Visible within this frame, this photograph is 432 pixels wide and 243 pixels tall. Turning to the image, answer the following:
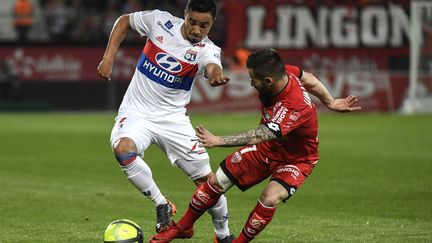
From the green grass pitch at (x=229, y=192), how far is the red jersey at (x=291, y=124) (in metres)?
1.16

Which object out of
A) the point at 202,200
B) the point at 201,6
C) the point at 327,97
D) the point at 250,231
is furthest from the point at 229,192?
the point at 250,231

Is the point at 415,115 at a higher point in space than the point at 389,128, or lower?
→ lower

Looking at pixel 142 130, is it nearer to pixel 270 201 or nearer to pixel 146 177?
pixel 146 177

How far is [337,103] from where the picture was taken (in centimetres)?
941

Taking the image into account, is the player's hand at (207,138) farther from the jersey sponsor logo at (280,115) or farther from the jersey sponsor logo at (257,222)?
the jersey sponsor logo at (257,222)

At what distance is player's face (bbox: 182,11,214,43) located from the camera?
30.9 ft

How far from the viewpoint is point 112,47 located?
9.70 meters

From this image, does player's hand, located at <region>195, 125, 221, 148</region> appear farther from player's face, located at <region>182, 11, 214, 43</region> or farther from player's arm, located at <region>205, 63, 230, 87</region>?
player's face, located at <region>182, 11, 214, 43</region>

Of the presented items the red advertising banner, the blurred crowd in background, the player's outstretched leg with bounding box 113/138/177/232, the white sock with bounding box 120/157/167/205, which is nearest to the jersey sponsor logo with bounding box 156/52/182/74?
the player's outstretched leg with bounding box 113/138/177/232

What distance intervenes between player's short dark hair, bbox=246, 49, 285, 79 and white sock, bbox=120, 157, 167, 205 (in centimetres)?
160

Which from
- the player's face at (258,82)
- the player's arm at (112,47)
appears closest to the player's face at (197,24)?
the player's arm at (112,47)

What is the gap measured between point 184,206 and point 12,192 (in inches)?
105

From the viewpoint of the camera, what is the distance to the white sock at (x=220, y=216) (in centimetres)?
927

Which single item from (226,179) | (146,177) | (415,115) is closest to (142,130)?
(146,177)
